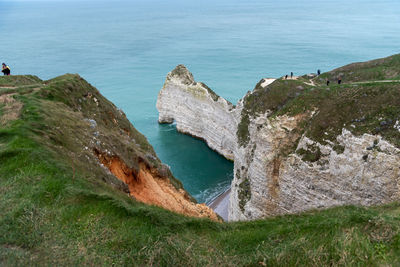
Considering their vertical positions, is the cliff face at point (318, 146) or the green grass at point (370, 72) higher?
the green grass at point (370, 72)

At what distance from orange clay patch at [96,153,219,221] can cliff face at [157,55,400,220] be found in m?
7.61

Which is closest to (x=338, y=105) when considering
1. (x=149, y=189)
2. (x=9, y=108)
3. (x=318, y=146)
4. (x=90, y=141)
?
(x=318, y=146)

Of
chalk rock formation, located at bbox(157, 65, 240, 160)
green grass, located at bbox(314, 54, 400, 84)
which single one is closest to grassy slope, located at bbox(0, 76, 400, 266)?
green grass, located at bbox(314, 54, 400, 84)

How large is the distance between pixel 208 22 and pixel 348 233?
178614 mm

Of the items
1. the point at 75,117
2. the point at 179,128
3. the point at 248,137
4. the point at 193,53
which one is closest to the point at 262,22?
the point at 193,53

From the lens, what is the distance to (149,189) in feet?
58.6

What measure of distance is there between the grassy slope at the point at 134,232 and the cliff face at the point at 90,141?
5.09ft

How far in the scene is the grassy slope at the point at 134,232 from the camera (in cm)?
842

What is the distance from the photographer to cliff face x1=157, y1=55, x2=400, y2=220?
19.8 meters

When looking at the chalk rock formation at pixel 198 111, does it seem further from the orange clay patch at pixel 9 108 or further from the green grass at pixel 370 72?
the orange clay patch at pixel 9 108

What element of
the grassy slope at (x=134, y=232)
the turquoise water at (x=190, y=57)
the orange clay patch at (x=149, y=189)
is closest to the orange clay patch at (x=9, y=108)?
the grassy slope at (x=134, y=232)

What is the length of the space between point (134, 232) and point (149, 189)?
8431mm

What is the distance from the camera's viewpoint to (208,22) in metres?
174

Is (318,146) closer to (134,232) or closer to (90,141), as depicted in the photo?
(90,141)
